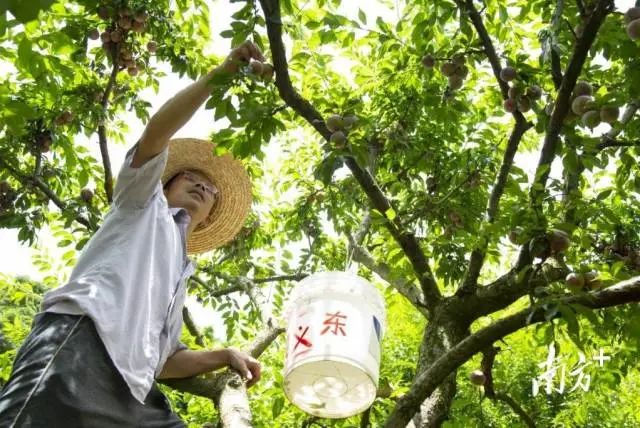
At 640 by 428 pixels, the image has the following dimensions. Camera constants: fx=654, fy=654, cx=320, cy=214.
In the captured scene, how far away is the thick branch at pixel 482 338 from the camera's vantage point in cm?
199

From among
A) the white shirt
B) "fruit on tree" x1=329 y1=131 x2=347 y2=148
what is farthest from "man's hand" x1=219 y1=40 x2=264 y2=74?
"fruit on tree" x1=329 y1=131 x2=347 y2=148

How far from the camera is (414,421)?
2.54 m

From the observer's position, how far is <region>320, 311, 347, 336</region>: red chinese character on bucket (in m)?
2.11

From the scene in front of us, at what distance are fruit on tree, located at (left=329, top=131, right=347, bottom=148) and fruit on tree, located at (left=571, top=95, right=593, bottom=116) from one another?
90cm

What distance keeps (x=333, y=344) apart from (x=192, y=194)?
3.03 feet

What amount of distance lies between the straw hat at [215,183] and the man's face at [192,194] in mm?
98

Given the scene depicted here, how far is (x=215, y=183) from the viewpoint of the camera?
3.05 meters

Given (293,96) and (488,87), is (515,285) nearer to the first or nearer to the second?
(293,96)

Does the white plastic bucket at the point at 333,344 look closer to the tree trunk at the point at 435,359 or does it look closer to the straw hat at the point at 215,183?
the tree trunk at the point at 435,359

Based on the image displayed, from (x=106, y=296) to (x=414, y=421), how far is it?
1.37 metres

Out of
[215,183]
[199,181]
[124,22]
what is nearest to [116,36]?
[124,22]

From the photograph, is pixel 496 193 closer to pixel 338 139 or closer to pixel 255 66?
pixel 338 139

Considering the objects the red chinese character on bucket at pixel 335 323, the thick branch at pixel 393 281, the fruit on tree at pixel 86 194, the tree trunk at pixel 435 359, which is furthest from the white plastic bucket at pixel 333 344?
the fruit on tree at pixel 86 194

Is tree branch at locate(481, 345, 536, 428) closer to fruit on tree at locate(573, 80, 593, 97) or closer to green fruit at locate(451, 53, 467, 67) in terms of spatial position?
fruit on tree at locate(573, 80, 593, 97)
